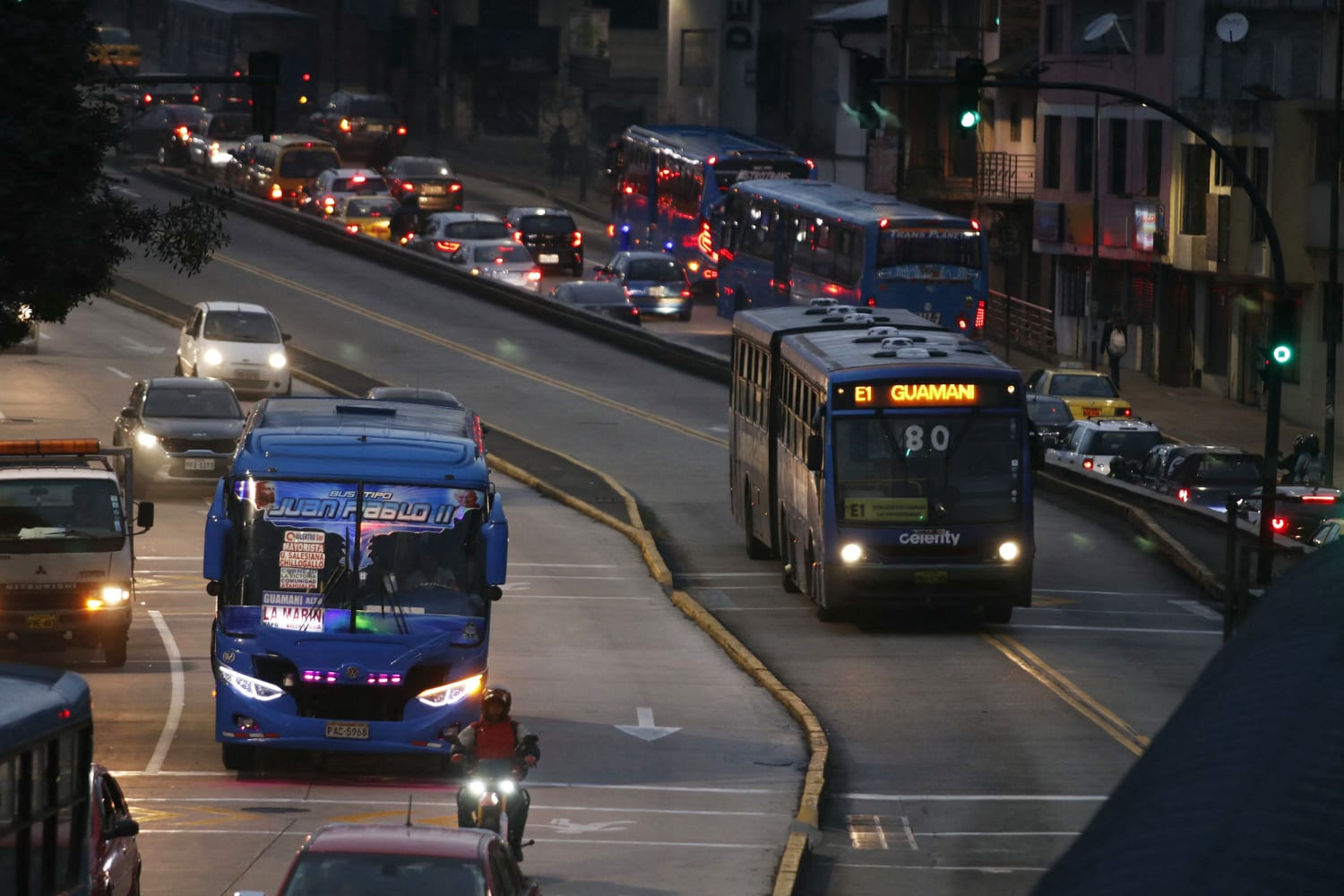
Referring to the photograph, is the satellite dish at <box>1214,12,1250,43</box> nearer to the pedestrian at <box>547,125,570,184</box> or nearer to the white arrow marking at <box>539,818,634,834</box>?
the pedestrian at <box>547,125,570,184</box>


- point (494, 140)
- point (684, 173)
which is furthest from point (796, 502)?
point (494, 140)

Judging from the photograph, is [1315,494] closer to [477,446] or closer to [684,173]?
[477,446]

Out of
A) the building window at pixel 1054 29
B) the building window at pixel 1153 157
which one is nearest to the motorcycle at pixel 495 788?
the building window at pixel 1153 157

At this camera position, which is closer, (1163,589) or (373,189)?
(1163,589)

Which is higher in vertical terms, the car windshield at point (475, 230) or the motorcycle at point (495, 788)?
the car windshield at point (475, 230)

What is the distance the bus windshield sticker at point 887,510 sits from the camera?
99.9 feet

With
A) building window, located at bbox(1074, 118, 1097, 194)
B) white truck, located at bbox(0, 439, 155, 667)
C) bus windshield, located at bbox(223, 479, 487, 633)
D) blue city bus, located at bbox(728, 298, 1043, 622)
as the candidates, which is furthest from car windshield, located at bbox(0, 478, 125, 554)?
building window, located at bbox(1074, 118, 1097, 194)

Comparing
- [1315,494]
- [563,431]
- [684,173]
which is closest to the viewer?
[1315,494]

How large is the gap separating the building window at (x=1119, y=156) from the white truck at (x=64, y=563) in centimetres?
4637

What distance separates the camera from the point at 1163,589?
34.9 m

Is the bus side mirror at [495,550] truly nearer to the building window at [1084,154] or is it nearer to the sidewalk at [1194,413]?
the sidewalk at [1194,413]

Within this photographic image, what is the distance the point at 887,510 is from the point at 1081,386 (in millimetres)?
24015

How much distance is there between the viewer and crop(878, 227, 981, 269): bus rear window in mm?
54125

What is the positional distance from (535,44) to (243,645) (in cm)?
10105
